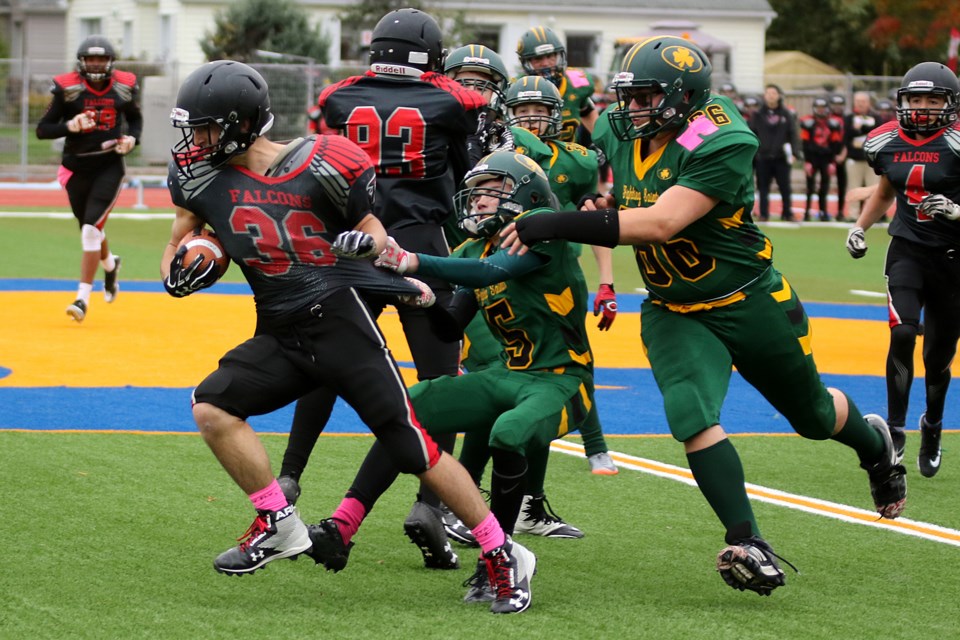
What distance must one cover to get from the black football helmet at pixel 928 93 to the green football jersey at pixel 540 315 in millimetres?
2969

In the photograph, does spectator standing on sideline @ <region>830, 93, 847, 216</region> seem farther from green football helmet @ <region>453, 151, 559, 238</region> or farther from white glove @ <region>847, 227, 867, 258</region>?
green football helmet @ <region>453, 151, 559, 238</region>

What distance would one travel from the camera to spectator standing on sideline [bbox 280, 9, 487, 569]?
632 cm

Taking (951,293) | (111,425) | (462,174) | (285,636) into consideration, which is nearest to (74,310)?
→ (111,425)

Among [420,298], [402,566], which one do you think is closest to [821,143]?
[402,566]

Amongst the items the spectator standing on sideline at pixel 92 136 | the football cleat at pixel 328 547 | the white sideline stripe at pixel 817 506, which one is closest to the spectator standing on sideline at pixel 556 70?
the white sideline stripe at pixel 817 506

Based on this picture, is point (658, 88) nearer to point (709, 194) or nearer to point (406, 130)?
point (709, 194)

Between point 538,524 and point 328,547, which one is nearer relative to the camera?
point 328,547

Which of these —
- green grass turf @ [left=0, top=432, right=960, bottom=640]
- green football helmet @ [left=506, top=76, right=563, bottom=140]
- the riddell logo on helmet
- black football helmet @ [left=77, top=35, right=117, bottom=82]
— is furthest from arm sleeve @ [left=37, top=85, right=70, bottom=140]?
the riddell logo on helmet

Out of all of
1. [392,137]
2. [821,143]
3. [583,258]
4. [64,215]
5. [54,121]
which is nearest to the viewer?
[392,137]

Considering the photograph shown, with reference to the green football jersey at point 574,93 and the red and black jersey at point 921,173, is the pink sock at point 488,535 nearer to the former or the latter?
the red and black jersey at point 921,173

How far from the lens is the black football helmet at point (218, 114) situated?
4977mm

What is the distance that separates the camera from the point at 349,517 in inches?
210

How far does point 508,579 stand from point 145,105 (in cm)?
2424

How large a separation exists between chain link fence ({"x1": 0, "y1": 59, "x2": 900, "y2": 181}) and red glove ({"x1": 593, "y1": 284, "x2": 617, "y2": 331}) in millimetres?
19917
